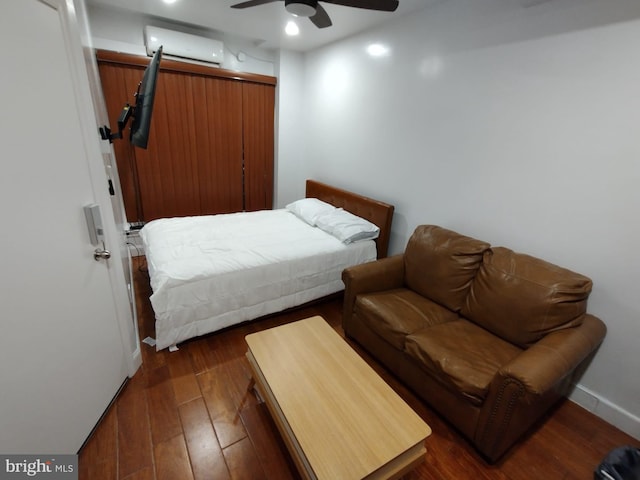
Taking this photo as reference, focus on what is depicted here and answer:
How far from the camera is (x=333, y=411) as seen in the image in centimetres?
131

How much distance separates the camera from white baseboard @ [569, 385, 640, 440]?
168 cm

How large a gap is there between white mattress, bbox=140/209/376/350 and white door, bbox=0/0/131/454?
0.53 meters

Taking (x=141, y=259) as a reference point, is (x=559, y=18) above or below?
above

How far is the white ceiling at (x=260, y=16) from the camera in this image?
8.28 feet

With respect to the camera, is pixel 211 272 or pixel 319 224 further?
pixel 319 224

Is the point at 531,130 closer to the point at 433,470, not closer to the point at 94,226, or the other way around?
the point at 433,470

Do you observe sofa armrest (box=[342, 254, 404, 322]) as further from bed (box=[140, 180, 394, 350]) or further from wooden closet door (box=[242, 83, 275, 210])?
wooden closet door (box=[242, 83, 275, 210])

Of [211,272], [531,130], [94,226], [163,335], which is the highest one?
[531,130]

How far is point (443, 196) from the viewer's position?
8.13 feet

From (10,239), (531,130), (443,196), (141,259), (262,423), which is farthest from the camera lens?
(141,259)

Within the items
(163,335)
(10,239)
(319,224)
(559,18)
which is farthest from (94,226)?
(559,18)

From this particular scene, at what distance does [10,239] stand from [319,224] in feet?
7.74

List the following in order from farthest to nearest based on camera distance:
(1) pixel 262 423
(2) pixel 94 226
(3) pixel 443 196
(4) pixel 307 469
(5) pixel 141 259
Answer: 1. (5) pixel 141 259
2. (3) pixel 443 196
3. (1) pixel 262 423
4. (2) pixel 94 226
5. (4) pixel 307 469

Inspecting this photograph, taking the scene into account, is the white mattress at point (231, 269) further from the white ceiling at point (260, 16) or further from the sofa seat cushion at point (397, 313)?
the white ceiling at point (260, 16)
